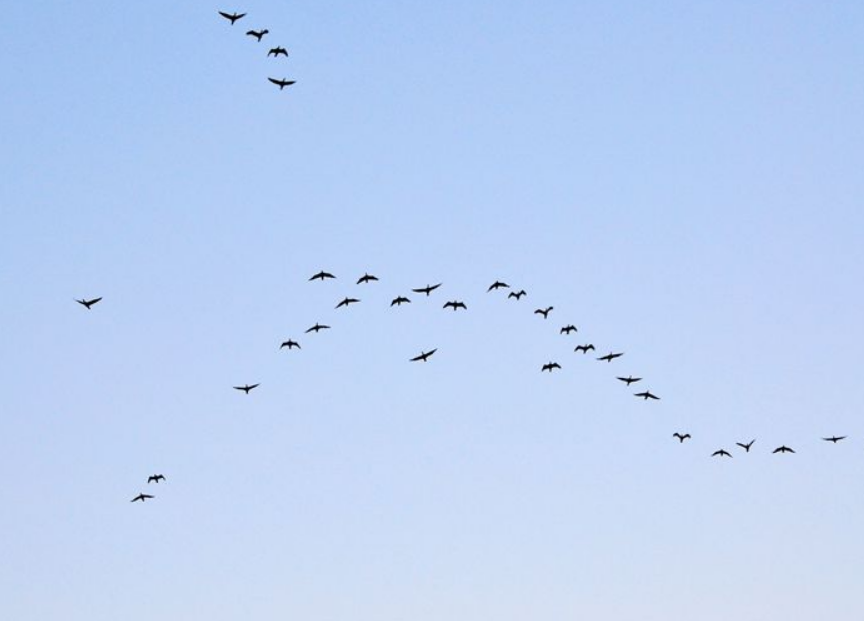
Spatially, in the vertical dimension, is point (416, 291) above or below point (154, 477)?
above

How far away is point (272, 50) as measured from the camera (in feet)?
382

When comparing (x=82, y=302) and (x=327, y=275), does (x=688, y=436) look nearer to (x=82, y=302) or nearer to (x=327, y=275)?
(x=327, y=275)

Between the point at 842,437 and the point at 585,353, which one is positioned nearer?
the point at 842,437

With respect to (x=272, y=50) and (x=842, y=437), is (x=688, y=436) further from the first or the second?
(x=272, y=50)

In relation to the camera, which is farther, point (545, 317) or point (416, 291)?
point (545, 317)

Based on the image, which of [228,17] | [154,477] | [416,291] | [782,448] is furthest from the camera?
[154,477]

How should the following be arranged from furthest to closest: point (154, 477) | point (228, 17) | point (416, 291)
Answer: point (154, 477) < point (416, 291) < point (228, 17)

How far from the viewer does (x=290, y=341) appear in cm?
13400

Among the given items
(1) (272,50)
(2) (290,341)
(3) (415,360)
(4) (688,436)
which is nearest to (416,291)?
(3) (415,360)

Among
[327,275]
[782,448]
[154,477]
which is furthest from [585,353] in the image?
[154,477]

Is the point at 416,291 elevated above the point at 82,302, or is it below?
above

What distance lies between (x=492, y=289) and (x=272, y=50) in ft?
111

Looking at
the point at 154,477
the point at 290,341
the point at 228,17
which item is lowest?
the point at 154,477

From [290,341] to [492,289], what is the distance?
66.0 feet
